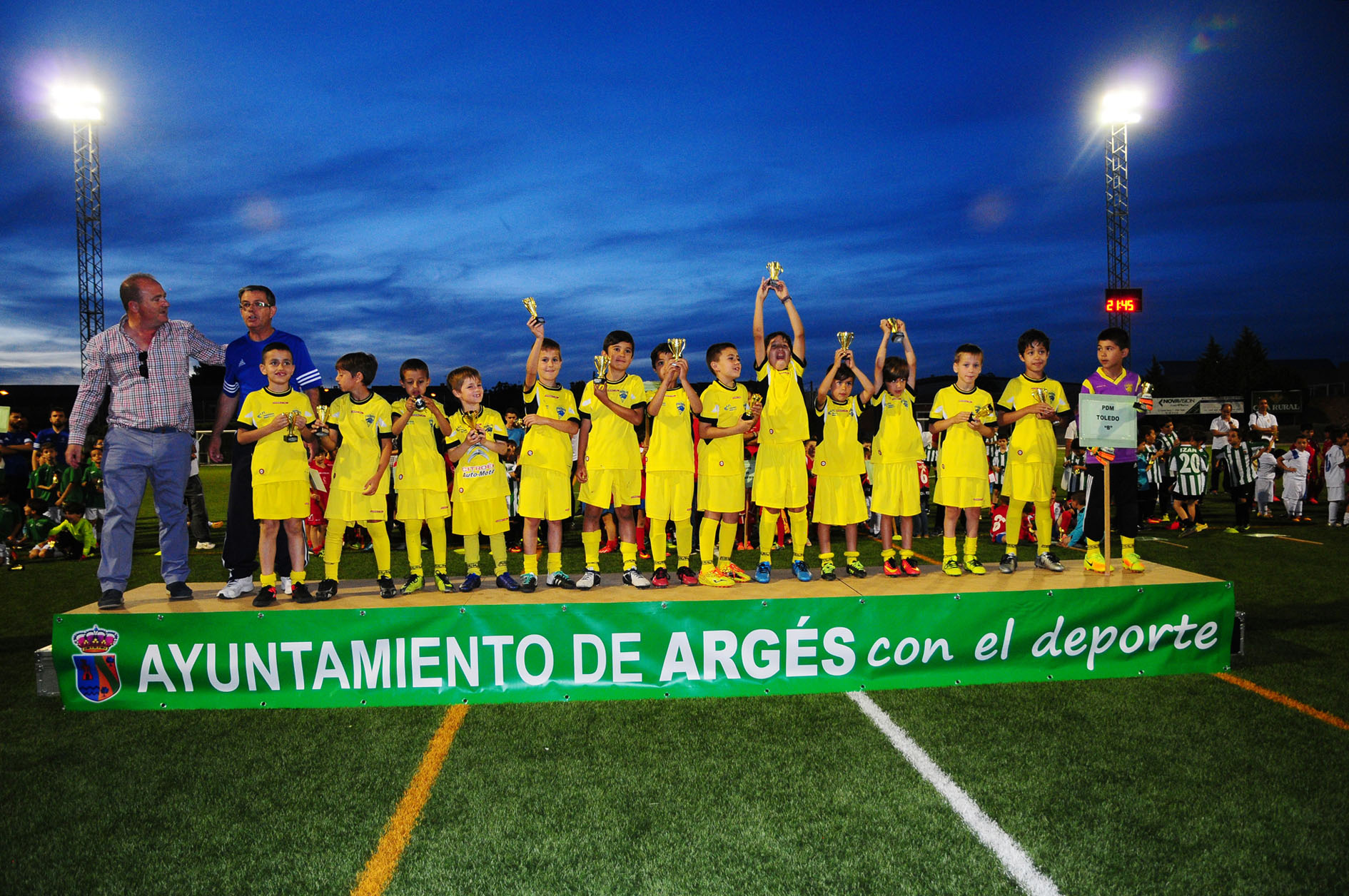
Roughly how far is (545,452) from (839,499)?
2196mm

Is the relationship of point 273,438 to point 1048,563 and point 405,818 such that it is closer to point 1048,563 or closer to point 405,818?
point 405,818

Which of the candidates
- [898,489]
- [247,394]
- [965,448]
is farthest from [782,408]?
[247,394]

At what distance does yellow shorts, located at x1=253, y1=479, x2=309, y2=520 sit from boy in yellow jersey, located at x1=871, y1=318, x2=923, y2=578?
164 inches

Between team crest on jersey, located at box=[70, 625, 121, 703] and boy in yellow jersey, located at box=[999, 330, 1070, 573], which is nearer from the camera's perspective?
team crest on jersey, located at box=[70, 625, 121, 703]

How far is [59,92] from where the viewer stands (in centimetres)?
1720

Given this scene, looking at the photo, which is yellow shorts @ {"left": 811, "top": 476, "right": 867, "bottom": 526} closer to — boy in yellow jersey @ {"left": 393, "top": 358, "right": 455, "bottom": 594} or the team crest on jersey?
boy in yellow jersey @ {"left": 393, "top": 358, "right": 455, "bottom": 594}

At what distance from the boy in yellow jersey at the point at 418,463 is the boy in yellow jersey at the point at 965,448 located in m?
3.68

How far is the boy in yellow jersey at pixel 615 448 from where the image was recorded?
536 centimetres

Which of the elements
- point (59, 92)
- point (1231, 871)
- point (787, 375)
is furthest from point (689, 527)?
point (59, 92)

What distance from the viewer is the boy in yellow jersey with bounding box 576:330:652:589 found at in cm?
536

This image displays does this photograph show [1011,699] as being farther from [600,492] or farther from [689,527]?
[600,492]

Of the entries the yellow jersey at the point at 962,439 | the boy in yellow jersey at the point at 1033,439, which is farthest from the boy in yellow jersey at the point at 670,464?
the boy in yellow jersey at the point at 1033,439

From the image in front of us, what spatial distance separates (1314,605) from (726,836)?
6.53 meters

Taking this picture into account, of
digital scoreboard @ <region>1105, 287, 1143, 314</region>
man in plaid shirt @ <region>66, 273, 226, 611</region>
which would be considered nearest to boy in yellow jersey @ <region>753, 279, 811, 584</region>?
man in plaid shirt @ <region>66, 273, 226, 611</region>
